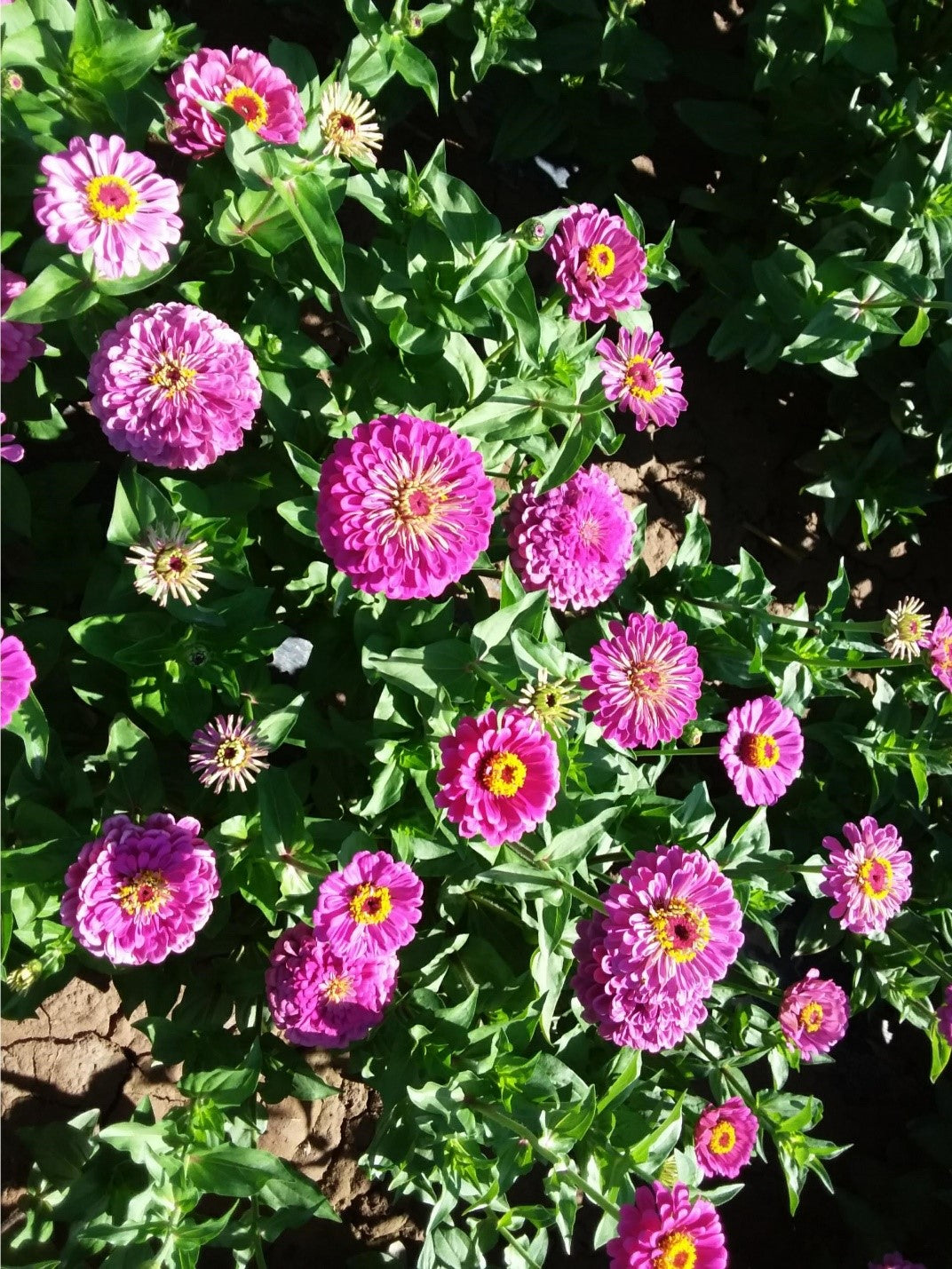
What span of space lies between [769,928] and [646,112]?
2.27m

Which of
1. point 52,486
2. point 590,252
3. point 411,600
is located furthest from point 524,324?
point 52,486

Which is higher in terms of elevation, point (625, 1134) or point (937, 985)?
point (625, 1134)

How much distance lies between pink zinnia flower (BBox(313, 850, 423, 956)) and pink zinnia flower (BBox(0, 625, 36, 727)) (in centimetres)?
52

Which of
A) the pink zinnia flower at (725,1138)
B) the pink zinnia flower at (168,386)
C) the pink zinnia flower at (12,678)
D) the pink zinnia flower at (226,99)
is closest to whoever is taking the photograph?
the pink zinnia flower at (12,678)

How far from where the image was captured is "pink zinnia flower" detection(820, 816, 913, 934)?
81.1 inches

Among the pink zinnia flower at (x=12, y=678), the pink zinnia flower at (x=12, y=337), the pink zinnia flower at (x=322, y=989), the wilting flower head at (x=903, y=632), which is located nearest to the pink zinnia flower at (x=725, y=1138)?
the pink zinnia flower at (x=322, y=989)

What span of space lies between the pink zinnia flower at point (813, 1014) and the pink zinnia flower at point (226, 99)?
190cm

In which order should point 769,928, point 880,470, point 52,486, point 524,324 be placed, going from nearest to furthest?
point 524,324 → point 52,486 → point 769,928 → point 880,470

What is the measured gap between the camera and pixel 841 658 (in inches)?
88.6

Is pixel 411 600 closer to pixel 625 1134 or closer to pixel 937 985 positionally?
pixel 625 1134

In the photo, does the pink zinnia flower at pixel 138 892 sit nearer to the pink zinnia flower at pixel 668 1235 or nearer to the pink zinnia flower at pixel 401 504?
the pink zinnia flower at pixel 401 504

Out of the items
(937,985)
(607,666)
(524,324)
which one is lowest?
(937,985)

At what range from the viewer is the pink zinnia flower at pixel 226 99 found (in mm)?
1573

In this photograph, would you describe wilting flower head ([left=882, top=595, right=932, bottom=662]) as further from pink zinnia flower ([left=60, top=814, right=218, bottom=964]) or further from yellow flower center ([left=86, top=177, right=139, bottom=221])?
yellow flower center ([left=86, top=177, right=139, bottom=221])
